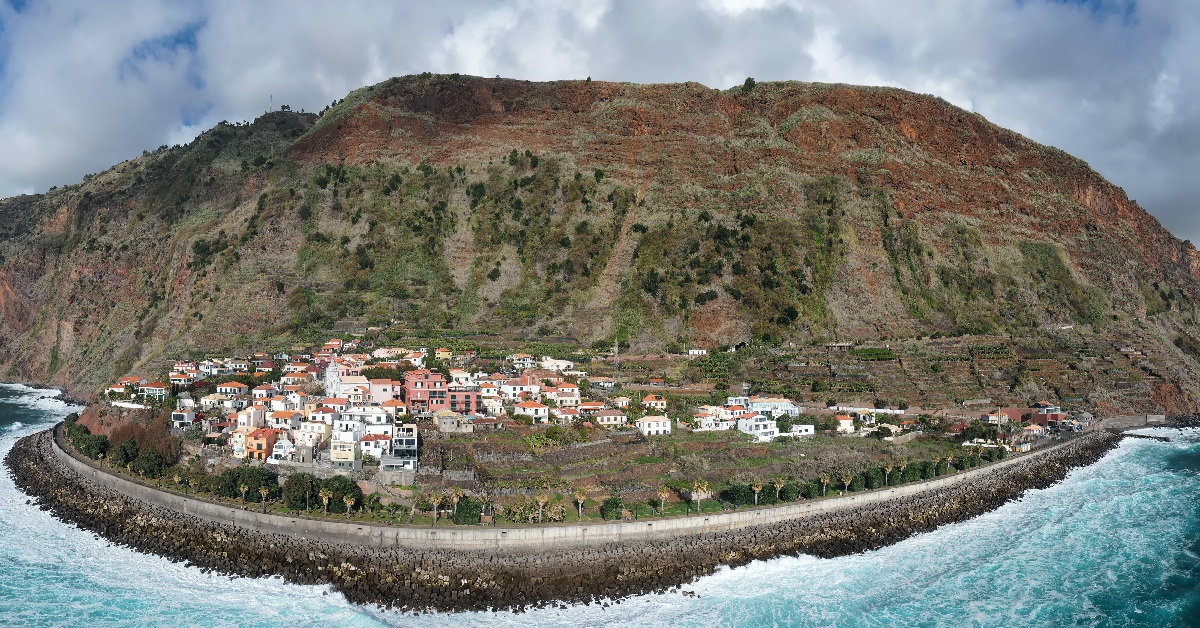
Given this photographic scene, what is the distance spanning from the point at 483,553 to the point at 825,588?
16738mm

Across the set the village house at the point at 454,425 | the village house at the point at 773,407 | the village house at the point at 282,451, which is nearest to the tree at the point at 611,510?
the village house at the point at 454,425

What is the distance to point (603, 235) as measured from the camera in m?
98.2

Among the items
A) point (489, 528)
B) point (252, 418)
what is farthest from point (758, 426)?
point (252, 418)

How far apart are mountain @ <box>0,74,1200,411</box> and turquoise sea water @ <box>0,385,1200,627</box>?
1635 inches

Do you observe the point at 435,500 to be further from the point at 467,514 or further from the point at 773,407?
the point at 773,407

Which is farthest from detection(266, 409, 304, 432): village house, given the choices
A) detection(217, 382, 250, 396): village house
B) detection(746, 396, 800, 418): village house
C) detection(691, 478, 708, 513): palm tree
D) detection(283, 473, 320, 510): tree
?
detection(746, 396, 800, 418): village house

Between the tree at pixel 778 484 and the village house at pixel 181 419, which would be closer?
the tree at pixel 778 484

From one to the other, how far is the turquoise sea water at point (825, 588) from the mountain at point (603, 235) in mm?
41526

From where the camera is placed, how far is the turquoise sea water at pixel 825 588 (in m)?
33.2

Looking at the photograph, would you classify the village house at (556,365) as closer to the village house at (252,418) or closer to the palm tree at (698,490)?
the village house at (252,418)

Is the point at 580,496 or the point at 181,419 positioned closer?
the point at 580,496

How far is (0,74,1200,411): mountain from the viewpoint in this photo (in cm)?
8825

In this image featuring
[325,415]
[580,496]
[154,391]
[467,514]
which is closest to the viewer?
[467,514]

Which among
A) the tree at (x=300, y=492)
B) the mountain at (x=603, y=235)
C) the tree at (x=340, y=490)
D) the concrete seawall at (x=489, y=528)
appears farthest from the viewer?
the mountain at (x=603, y=235)
